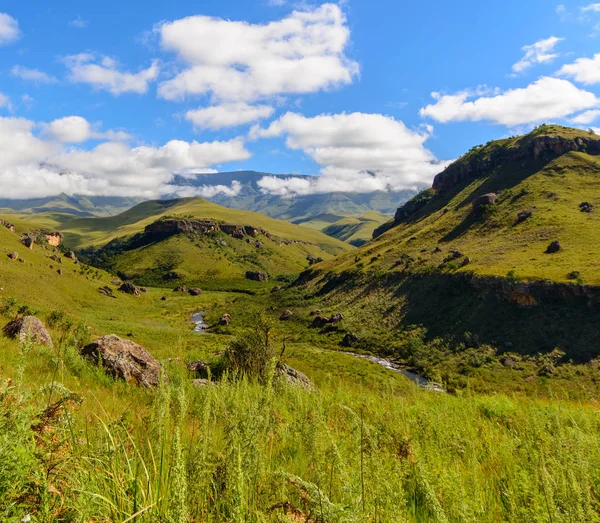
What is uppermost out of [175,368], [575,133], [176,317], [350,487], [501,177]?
[575,133]

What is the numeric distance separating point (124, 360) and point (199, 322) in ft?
280

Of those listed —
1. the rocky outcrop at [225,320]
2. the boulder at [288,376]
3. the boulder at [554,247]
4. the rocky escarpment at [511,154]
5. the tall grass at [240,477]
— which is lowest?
the rocky outcrop at [225,320]

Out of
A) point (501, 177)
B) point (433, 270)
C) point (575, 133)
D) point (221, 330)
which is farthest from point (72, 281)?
point (575, 133)

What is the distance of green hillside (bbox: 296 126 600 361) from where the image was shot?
48.9 meters

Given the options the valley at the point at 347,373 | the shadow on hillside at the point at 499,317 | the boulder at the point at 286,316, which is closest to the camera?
the valley at the point at 347,373

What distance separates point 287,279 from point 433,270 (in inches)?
4585

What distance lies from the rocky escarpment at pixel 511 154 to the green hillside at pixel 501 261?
1.24 ft

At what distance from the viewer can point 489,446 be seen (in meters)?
5.25

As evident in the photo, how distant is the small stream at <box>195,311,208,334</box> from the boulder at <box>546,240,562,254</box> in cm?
7177

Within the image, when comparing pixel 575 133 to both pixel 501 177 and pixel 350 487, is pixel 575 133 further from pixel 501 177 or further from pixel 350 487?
pixel 350 487

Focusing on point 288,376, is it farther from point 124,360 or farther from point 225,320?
point 225,320

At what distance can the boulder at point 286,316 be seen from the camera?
83875 millimetres

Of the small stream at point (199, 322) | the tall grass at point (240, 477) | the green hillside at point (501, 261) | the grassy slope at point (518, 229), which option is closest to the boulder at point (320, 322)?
the green hillside at point (501, 261)

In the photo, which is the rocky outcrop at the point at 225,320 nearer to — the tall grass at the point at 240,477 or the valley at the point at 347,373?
the valley at the point at 347,373
